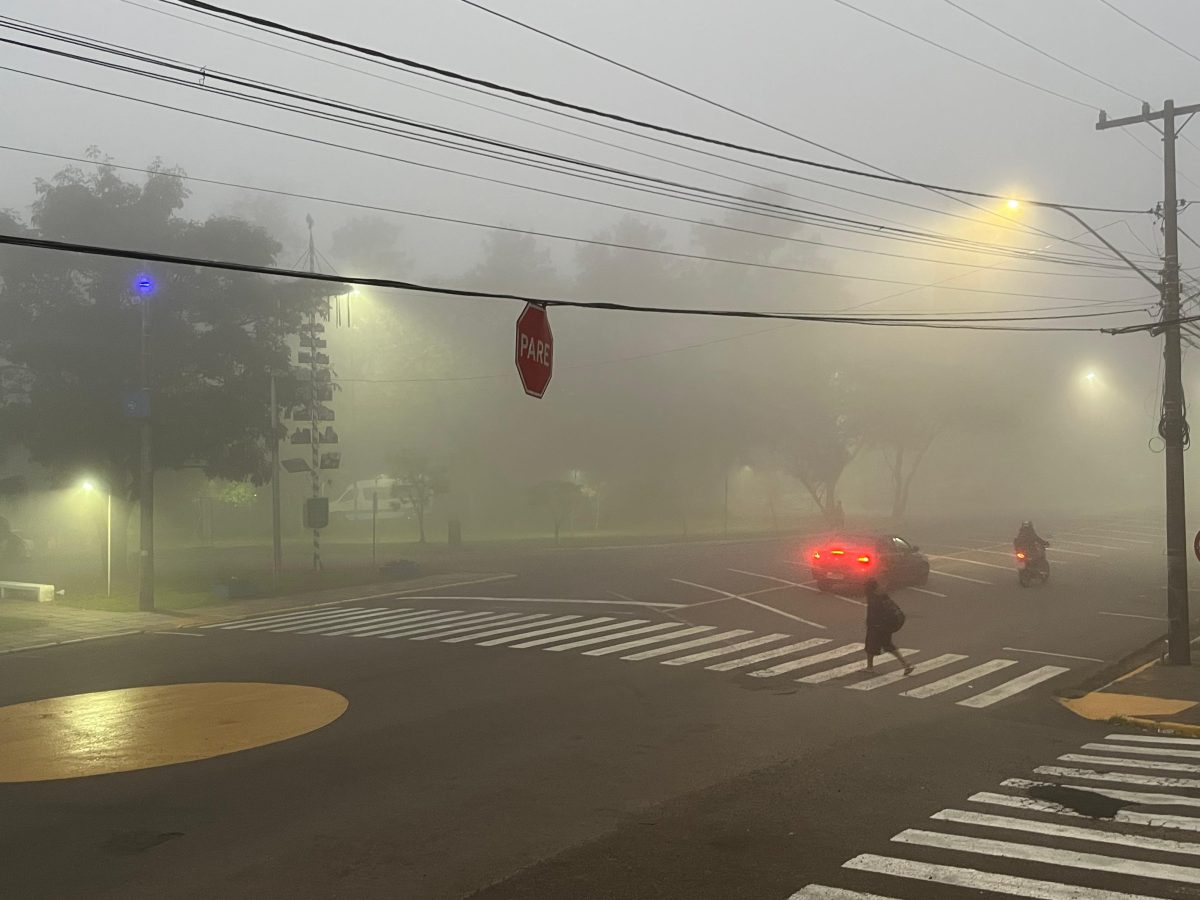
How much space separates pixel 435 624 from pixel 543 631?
9.44 feet

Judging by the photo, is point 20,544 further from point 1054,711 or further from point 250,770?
point 1054,711

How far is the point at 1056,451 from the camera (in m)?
110

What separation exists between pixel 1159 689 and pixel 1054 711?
249 centimetres

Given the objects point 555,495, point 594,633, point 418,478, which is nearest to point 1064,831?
point 594,633

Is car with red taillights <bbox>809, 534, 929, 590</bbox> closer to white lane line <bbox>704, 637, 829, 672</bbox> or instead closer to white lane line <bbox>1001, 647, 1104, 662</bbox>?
white lane line <bbox>704, 637, 829, 672</bbox>

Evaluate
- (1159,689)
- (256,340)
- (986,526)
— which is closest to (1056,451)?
(986,526)

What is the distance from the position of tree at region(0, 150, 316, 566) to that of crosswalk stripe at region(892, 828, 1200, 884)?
29549mm

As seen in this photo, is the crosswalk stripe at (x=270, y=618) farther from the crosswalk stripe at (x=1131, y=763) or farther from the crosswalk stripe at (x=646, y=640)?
the crosswalk stripe at (x=1131, y=763)

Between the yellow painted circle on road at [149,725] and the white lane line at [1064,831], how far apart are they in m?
A: 7.65

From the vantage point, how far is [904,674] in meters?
16.1

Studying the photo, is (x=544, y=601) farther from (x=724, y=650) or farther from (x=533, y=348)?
(x=533, y=348)

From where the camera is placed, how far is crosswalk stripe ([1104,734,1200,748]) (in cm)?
1189

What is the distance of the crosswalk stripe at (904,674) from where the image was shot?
15.1 m

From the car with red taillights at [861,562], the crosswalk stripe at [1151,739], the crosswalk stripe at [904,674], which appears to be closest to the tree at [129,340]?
the car with red taillights at [861,562]
